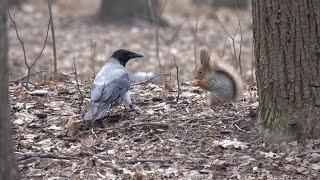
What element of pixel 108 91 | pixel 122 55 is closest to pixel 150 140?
pixel 108 91

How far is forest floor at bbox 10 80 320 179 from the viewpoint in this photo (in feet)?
19.1

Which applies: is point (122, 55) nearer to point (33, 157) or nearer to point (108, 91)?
point (108, 91)

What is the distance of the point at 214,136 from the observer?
6.39m

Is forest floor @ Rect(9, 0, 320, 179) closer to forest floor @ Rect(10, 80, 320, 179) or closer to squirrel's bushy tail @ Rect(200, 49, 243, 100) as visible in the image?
forest floor @ Rect(10, 80, 320, 179)

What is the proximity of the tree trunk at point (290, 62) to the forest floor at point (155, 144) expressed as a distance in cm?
21

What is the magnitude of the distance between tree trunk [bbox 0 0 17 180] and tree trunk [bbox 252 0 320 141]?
231cm

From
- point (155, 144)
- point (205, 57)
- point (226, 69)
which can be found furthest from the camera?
point (205, 57)

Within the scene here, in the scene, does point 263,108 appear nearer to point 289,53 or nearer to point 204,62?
point 289,53

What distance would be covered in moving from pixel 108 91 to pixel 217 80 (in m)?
1.22

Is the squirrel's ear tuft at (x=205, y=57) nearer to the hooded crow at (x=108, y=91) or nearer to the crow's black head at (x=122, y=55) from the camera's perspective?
the crow's black head at (x=122, y=55)

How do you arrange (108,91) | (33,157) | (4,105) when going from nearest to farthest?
(4,105)
(33,157)
(108,91)

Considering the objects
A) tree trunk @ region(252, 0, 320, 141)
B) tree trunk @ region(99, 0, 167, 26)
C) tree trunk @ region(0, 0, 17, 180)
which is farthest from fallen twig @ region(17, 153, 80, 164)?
tree trunk @ region(99, 0, 167, 26)

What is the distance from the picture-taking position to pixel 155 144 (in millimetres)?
6332

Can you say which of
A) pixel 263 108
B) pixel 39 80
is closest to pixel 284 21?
pixel 263 108
